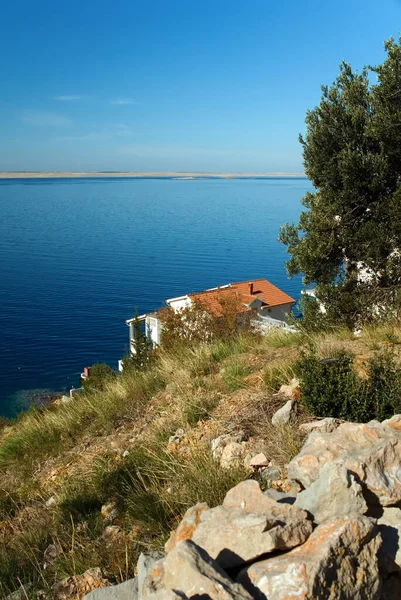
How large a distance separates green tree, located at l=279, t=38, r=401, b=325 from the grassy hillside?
10.0ft

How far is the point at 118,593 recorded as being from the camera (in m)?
3.19

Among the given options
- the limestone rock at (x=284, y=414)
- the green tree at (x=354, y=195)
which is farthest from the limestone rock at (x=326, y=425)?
the green tree at (x=354, y=195)

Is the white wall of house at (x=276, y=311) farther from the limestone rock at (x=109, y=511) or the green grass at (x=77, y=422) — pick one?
the limestone rock at (x=109, y=511)

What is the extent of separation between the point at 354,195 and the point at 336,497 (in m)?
10.7

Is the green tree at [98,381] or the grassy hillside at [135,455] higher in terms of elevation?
the grassy hillside at [135,455]

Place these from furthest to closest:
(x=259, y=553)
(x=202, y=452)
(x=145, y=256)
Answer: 1. (x=145, y=256)
2. (x=202, y=452)
3. (x=259, y=553)

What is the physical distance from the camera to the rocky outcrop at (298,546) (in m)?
2.49

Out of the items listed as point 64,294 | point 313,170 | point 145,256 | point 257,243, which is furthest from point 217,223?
point 313,170

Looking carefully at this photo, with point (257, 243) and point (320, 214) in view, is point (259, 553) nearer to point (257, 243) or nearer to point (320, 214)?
point (320, 214)

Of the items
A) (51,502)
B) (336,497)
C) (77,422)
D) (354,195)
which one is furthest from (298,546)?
(354,195)

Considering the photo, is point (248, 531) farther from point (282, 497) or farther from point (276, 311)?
point (276, 311)

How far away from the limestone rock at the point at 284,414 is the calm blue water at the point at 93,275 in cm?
1891

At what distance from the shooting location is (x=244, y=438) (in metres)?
5.99

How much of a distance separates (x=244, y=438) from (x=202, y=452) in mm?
608
